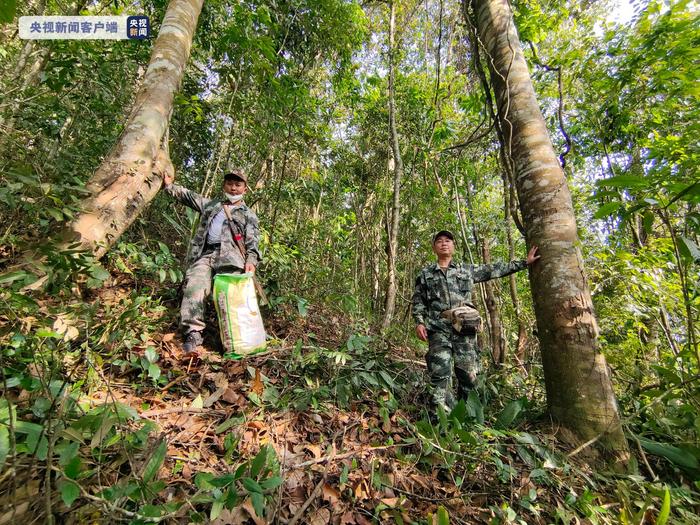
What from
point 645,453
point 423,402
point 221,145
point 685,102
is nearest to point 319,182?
point 221,145

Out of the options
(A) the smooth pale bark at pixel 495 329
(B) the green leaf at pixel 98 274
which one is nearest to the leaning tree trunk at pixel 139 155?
(B) the green leaf at pixel 98 274

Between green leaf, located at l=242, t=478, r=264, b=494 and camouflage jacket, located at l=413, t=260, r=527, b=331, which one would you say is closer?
green leaf, located at l=242, t=478, r=264, b=494

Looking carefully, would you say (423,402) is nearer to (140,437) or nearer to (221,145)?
(140,437)

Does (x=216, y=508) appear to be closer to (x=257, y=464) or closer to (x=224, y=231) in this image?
(x=257, y=464)

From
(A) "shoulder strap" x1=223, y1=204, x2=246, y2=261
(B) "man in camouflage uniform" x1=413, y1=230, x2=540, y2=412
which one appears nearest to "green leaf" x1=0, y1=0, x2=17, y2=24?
(A) "shoulder strap" x1=223, y1=204, x2=246, y2=261

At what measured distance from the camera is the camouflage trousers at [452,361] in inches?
125

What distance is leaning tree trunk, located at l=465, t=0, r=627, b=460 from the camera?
2201 mm

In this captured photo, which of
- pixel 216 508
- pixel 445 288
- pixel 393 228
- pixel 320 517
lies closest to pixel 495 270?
pixel 445 288

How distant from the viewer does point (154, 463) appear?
1470 millimetres

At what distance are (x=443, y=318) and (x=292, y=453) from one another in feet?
6.57

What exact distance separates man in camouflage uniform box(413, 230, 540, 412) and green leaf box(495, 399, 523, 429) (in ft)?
1.90

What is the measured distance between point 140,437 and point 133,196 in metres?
1.78

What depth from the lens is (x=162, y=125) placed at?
283 centimetres

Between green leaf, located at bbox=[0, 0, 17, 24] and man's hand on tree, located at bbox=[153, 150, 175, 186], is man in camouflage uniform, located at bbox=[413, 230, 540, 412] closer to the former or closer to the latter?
man's hand on tree, located at bbox=[153, 150, 175, 186]
